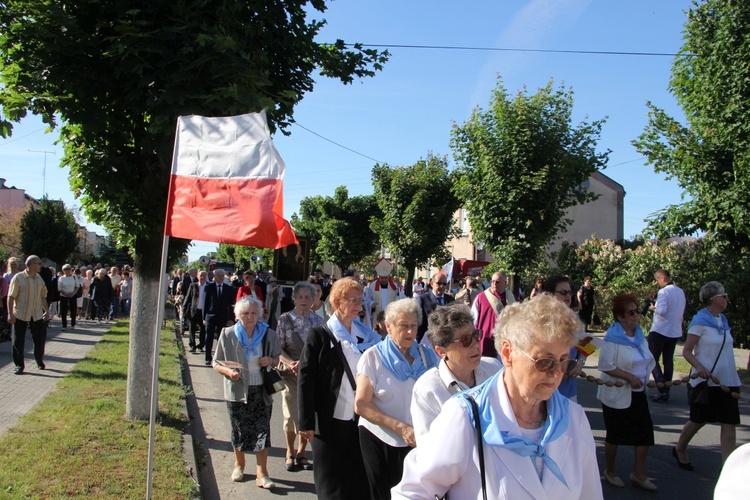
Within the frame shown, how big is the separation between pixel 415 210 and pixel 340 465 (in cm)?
2749

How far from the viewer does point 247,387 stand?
6160 mm

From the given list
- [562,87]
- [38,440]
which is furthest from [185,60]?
[562,87]

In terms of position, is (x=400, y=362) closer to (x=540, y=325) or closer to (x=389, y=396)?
(x=389, y=396)

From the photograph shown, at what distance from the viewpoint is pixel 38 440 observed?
639 centimetres

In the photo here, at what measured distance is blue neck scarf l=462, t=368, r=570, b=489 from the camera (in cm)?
221

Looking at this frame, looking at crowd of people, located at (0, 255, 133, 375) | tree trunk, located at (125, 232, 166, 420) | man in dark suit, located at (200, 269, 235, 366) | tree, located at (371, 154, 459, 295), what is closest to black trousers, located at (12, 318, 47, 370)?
crowd of people, located at (0, 255, 133, 375)

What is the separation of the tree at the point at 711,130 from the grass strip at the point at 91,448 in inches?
537

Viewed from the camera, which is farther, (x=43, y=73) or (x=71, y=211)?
(x=71, y=211)

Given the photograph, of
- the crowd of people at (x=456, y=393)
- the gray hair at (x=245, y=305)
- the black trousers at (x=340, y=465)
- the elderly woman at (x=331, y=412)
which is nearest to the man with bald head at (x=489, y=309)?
the crowd of people at (x=456, y=393)

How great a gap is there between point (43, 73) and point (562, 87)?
42.7 feet

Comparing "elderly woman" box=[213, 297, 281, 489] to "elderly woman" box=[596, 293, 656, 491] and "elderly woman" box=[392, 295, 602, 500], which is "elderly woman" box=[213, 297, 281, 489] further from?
"elderly woman" box=[392, 295, 602, 500]

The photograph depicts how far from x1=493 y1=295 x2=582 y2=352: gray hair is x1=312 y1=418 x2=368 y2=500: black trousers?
2.28 meters

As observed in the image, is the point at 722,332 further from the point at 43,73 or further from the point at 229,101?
the point at 43,73

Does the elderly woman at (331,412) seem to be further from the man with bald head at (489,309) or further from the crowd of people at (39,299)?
the crowd of people at (39,299)
